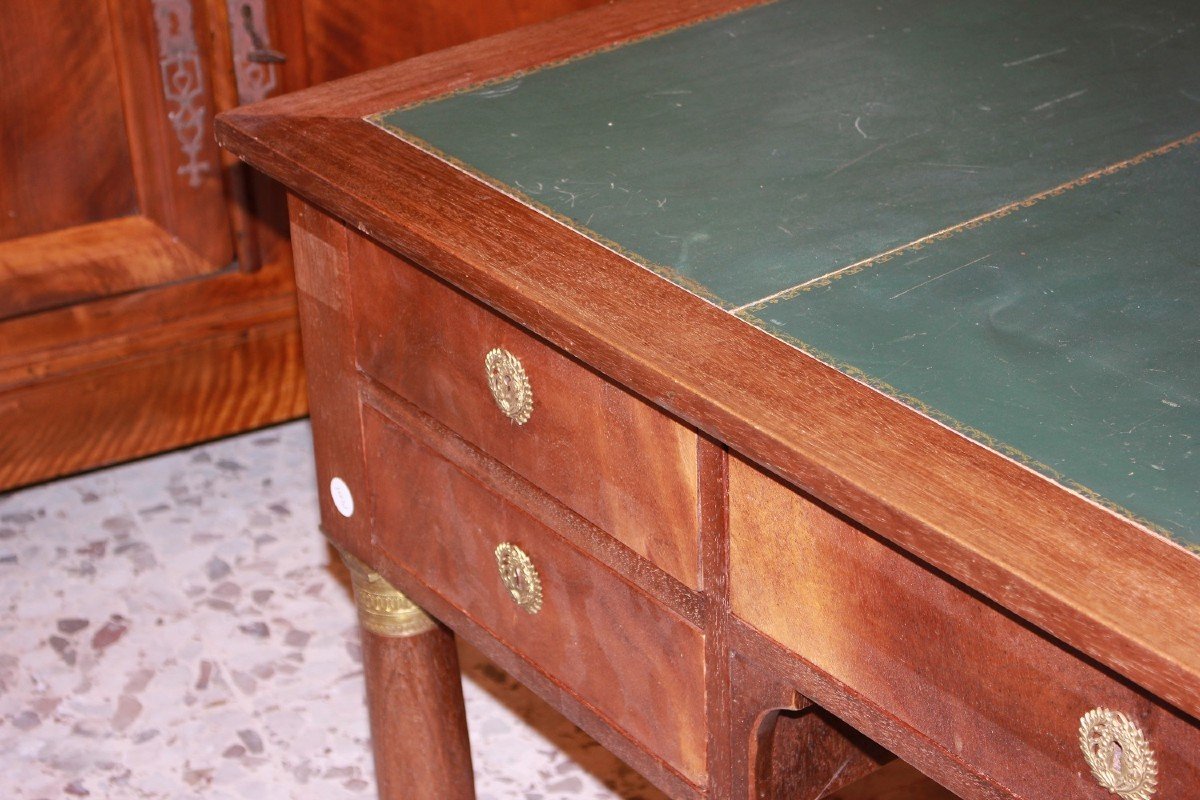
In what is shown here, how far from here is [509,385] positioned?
3.73 feet

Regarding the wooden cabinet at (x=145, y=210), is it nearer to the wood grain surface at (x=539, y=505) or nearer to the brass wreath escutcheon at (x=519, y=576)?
the wood grain surface at (x=539, y=505)

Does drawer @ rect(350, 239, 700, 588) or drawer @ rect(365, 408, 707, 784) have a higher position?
drawer @ rect(350, 239, 700, 588)

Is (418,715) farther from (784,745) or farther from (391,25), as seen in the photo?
(391,25)

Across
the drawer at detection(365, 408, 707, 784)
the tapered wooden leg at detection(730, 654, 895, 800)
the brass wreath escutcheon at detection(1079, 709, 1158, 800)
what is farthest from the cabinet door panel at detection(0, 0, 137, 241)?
the brass wreath escutcheon at detection(1079, 709, 1158, 800)

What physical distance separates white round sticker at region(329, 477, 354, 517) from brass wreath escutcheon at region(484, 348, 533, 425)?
28 centimetres

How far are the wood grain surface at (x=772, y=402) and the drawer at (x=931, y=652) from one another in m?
0.06

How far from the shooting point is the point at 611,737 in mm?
1177

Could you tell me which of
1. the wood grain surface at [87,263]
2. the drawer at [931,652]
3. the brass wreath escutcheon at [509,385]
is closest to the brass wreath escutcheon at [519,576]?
the brass wreath escutcheon at [509,385]

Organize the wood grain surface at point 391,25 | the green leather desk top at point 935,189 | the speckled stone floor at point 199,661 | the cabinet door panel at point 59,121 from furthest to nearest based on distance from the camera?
the wood grain surface at point 391,25 < the cabinet door panel at point 59,121 < the speckled stone floor at point 199,661 < the green leather desk top at point 935,189

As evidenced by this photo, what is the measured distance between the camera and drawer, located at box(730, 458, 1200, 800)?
0.82 metres

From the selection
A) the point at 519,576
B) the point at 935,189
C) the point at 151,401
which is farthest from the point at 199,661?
the point at 935,189

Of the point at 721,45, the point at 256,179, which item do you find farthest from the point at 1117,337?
the point at 256,179

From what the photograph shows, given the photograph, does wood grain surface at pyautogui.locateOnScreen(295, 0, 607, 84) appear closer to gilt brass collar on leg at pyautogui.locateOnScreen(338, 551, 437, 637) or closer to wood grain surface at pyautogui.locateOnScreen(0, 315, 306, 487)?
wood grain surface at pyautogui.locateOnScreen(0, 315, 306, 487)

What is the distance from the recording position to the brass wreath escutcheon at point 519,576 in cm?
119
